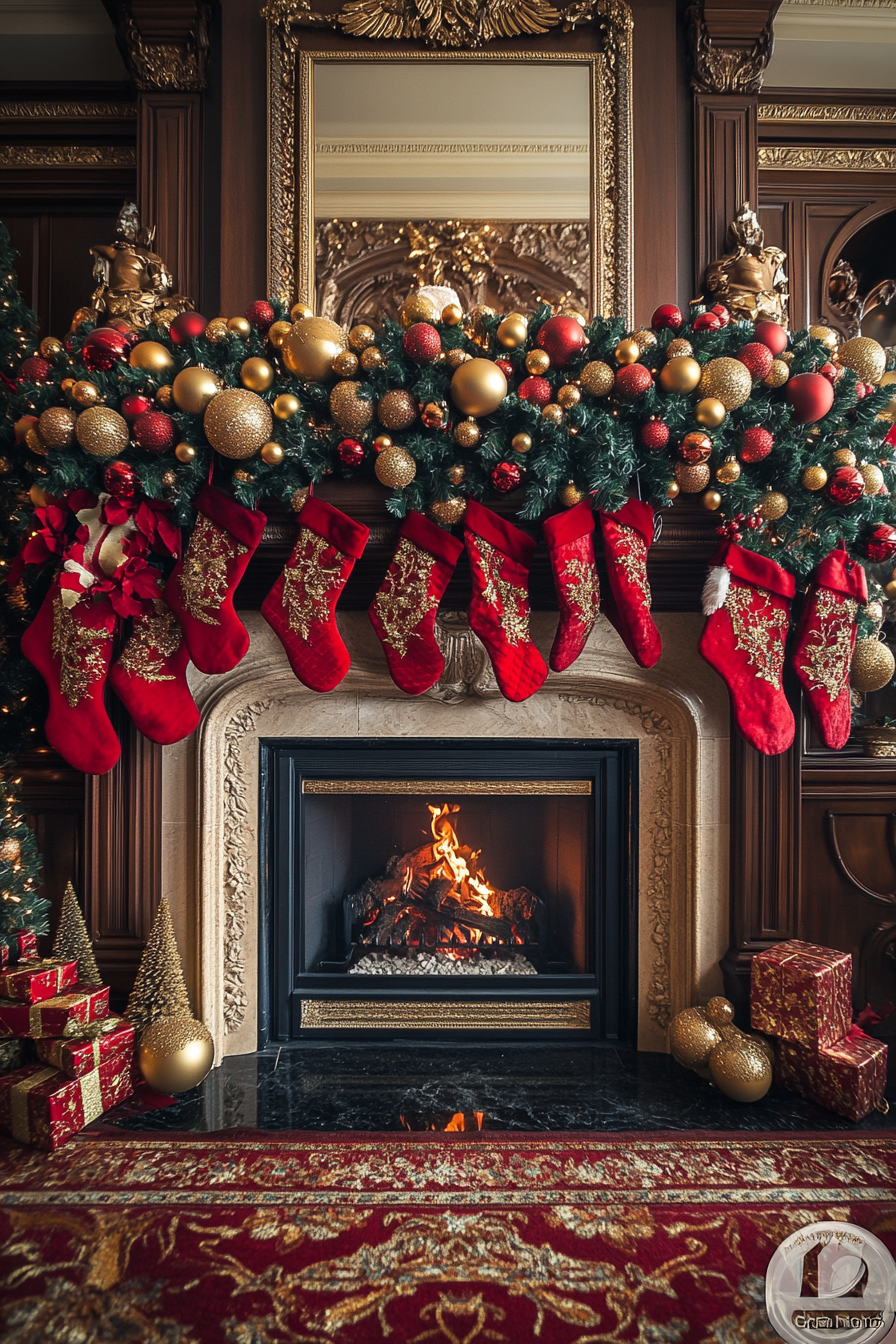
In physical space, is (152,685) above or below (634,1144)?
above

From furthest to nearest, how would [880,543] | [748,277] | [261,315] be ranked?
1. [748,277]
2. [880,543]
3. [261,315]

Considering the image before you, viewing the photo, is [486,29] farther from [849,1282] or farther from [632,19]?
[849,1282]

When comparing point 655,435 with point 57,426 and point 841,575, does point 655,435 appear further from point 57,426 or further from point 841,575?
point 57,426

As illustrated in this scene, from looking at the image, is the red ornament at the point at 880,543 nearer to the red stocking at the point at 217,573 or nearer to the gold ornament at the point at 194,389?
the red stocking at the point at 217,573

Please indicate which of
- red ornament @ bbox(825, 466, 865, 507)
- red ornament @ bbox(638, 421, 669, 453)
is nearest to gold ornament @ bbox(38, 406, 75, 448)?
red ornament @ bbox(638, 421, 669, 453)

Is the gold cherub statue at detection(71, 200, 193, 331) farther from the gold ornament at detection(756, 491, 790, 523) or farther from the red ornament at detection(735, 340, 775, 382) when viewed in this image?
the gold ornament at detection(756, 491, 790, 523)

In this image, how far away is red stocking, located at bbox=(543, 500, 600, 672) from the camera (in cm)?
170

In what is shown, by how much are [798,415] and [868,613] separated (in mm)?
626

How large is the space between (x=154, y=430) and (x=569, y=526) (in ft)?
3.42

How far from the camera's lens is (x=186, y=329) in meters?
1.72

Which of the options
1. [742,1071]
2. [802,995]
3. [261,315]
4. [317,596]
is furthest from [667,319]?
[742,1071]

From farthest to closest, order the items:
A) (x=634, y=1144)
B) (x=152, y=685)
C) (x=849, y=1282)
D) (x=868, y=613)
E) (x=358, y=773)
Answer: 1. (x=358, y=773)
2. (x=868, y=613)
3. (x=152, y=685)
4. (x=634, y=1144)
5. (x=849, y=1282)

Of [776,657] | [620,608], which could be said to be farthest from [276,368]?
[776,657]

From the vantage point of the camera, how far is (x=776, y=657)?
1822mm
